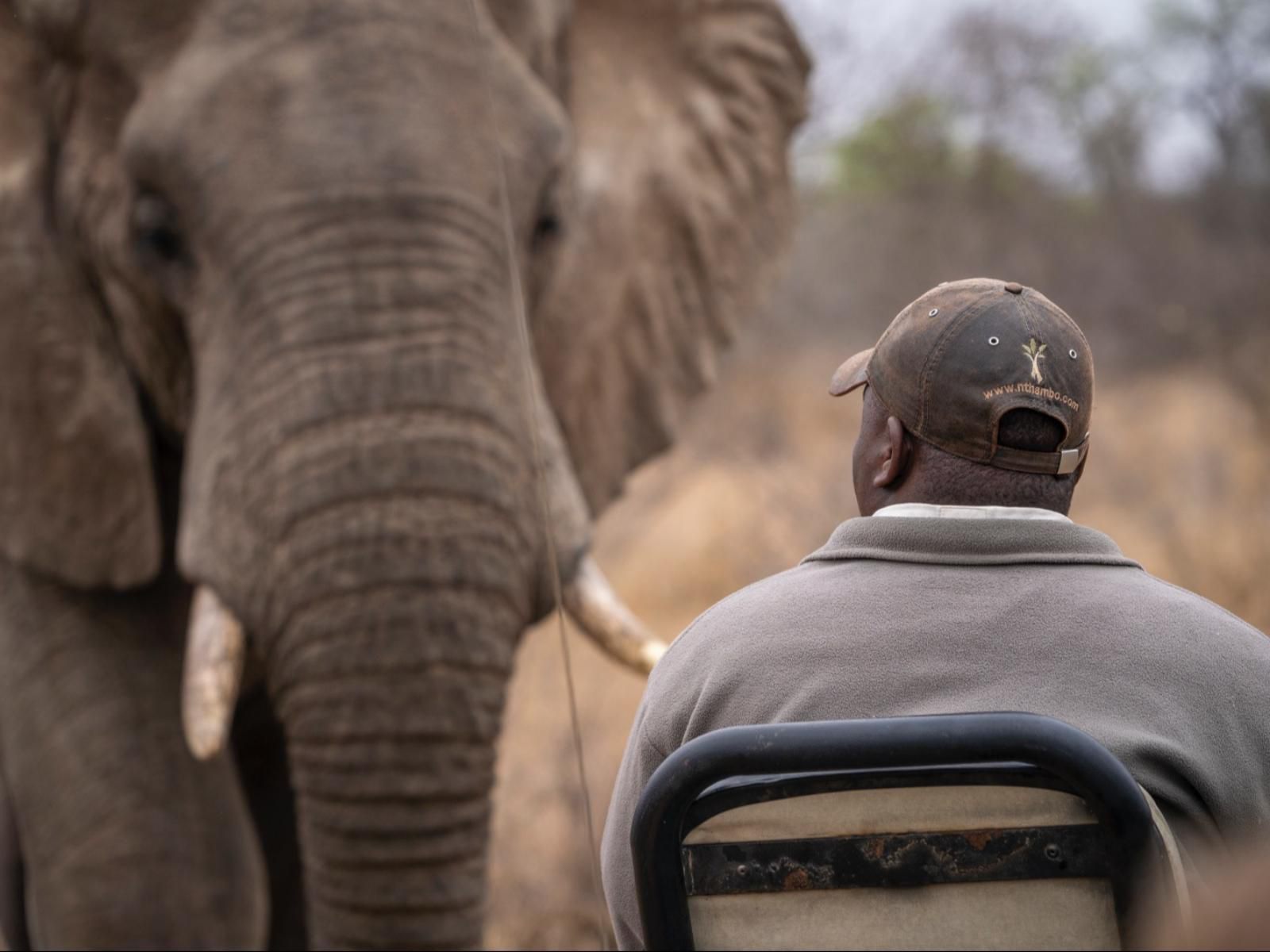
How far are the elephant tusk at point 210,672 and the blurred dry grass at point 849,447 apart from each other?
1375 mm

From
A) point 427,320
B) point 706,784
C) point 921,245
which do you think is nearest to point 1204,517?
point 921,245

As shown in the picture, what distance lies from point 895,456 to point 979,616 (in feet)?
0.64

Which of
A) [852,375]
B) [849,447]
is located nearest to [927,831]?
[852,375]

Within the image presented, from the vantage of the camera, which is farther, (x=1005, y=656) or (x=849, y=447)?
(x=849, y=447)

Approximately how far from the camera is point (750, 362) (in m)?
10.3

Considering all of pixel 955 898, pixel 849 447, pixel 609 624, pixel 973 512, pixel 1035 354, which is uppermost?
pixel 1035 354

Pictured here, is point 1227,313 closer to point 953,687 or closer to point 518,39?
point 518,39

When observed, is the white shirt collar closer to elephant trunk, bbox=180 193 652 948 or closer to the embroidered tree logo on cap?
the embroidered tree logo on cap

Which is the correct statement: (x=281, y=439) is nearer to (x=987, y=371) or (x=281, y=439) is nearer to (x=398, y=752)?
(x=398, y=752)

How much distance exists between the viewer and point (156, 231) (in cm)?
285

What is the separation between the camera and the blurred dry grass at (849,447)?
539 cm

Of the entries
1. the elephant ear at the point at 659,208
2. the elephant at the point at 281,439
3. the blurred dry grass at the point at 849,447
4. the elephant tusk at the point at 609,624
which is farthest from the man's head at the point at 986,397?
the blurred dry grass at the point at 849,447

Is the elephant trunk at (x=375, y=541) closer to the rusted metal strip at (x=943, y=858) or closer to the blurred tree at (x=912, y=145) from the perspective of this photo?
the rusted metal strip at (x=943, y=858)

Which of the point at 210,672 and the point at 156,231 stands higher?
the point at 156,231
